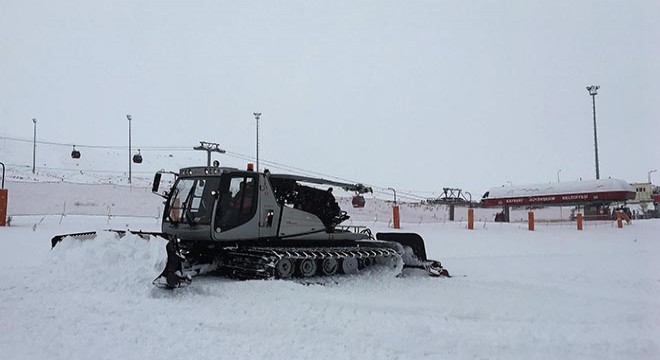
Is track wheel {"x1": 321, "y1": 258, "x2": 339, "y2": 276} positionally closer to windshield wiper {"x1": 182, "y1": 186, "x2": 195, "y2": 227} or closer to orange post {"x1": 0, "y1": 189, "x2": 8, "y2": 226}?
windshield wiper {"x1": 182, "y1": 186, "x2": 195, "y2": 227}

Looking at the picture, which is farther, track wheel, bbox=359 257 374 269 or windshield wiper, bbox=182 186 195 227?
track wheel, bbox=359 257 374 269

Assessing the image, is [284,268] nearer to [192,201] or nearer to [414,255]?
[192,201]

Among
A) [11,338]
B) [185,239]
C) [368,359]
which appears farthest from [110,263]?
[368,359]

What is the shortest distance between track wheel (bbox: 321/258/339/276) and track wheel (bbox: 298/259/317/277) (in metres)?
0.40

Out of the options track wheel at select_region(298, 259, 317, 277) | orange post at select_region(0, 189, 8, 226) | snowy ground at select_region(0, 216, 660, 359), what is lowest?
snowy ground at select_region(0, 216, 660, 359)

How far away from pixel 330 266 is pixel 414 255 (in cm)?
288

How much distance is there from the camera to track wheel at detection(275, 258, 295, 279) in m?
10.5

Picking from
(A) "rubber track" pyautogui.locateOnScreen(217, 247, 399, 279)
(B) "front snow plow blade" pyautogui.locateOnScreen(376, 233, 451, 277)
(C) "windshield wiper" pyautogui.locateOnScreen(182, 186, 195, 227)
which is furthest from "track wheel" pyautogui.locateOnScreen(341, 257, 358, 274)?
(C) "windshield wiper" pyautogui.locateOnScreen(182, 186, 195, 227)

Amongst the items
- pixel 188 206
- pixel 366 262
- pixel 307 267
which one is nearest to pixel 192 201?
pixel 188 206

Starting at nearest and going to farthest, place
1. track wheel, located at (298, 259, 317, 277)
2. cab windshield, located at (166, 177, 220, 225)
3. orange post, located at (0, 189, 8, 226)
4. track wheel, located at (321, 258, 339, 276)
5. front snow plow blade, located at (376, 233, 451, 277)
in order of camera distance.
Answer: cab windshield, located at (166, 177, 220, 225)
track wheel, located at (298, 259, 317, 277)
track wheel, located at (321, 258, 339, 276)
front snow plow blade, located at (376, 233, 451, 277)
orange post, located at (0, 189, 8, 226)

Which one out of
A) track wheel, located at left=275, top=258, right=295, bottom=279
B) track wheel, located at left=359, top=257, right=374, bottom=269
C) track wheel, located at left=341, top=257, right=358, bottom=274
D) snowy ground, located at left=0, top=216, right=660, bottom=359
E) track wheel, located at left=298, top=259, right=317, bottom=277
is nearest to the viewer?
snowy ground, located at left=0, top=216, right=660, bottom=359

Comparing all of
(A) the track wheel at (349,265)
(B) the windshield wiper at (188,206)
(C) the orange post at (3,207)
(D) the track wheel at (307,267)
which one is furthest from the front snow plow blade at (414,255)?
(C) the orange post at (3,207)

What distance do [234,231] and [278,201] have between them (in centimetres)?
136

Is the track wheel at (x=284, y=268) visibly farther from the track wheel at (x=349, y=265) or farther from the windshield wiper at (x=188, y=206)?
the windshield wiper at (x=188, y=206)
